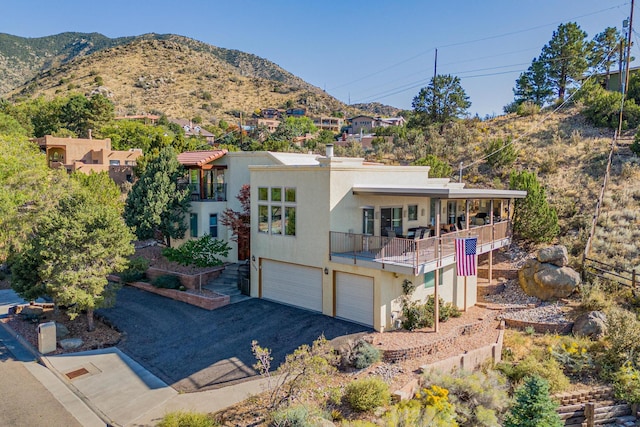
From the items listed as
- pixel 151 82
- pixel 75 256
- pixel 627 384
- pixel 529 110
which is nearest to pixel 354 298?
pixel 627 384

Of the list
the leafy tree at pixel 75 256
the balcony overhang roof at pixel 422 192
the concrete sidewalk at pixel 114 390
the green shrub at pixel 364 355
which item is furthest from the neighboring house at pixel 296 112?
the green shrub at pixel 364 355

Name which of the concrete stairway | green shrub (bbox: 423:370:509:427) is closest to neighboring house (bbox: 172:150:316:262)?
the concrete stairway

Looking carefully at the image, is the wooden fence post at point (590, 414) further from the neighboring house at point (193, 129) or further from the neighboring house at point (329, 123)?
the neighboring house at point (329, 123)

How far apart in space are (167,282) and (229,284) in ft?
8.86

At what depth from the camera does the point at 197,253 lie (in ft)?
62.1

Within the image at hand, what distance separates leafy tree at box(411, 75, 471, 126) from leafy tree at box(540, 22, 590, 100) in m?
10.1

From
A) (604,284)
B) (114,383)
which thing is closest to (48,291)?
(114,383)

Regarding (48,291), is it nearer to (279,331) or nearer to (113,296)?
(113,296)

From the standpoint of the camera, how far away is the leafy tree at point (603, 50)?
40250 millimetres

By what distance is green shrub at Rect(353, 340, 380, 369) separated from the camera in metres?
11.9

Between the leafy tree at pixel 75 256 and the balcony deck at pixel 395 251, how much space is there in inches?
301

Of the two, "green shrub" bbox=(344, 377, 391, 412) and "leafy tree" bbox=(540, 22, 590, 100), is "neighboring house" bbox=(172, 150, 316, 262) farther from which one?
"leafy tree" bbox=(540, 22, 590, 100)

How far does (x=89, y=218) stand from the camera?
Answer: 14062 mm

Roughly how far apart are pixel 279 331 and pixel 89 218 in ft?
24.2
